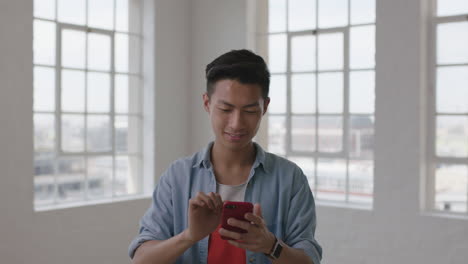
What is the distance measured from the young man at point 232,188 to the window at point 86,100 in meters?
3.14

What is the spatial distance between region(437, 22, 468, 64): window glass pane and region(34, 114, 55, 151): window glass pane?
375cm

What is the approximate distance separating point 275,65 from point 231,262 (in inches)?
163

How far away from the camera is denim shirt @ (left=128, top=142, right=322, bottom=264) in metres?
1.75

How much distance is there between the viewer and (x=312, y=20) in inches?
210

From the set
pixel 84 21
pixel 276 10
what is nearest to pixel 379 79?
pixel 276 10

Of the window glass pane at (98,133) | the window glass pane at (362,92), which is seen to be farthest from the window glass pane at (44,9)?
the window glass pane at (362,92)

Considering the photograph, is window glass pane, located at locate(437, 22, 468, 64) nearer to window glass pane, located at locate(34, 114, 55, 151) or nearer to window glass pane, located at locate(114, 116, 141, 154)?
window glass pane, located at locate(114, 116, 141, 154)

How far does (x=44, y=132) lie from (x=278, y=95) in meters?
2.55

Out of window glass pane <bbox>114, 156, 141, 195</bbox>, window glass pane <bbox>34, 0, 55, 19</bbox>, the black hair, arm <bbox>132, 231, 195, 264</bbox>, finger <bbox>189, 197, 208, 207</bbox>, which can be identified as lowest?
window glass pane <bbox>114, 156, 141, 195</bbox>

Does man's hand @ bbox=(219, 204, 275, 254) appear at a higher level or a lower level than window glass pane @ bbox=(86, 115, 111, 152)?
lower

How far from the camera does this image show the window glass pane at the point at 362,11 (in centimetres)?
496

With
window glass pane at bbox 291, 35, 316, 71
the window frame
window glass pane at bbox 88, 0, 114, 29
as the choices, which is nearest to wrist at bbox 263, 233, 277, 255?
the window frame

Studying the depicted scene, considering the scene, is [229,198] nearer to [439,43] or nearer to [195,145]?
[439,43]

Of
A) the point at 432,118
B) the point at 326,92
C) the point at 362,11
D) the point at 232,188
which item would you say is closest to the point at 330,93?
the point at 326,92
